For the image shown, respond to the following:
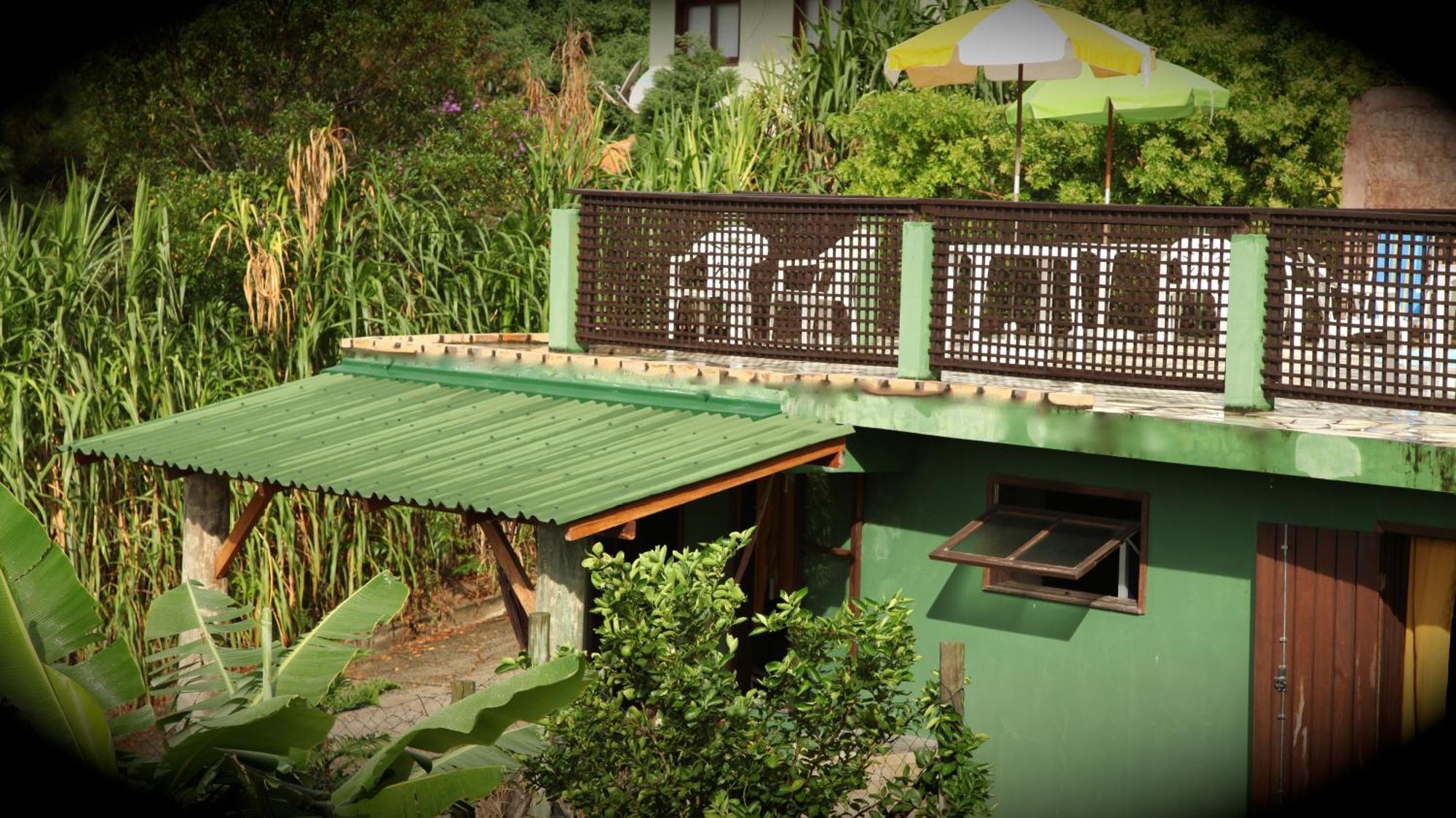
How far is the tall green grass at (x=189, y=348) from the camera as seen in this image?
13312mm

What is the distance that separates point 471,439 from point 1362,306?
5413mm

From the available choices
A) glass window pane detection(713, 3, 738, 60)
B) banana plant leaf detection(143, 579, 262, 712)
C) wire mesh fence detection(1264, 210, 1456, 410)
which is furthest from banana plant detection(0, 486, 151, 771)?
glass window pane detection(713, 3, 738, 60)

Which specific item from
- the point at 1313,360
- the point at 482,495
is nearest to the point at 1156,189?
the point at 1313,360

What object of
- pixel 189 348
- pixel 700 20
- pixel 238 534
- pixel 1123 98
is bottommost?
pixel 238 534

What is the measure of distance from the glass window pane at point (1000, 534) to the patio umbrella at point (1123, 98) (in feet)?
15.9

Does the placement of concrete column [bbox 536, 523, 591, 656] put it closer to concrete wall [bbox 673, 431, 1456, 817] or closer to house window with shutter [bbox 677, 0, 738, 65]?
concrete wall [bbox 673, 431, 1456, 817]

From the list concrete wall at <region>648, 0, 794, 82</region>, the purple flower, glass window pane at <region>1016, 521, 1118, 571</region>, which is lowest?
glass window pane at <region>1016, 521, 1118, 571</region>

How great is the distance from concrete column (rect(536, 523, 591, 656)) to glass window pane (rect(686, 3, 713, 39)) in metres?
22.1

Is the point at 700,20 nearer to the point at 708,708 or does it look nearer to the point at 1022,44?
the point at 1022,44

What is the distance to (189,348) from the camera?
14.2 meters

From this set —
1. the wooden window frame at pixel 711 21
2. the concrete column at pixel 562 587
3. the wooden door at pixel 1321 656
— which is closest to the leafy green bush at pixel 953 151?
the wooden door at pixel 1321 656

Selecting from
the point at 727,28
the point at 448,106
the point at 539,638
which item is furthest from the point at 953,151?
the point at 727,28

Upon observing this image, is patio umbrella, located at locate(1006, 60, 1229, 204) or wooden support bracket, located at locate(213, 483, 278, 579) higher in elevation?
patio umbrella, located at locate(1006, 60, 1229, 204)

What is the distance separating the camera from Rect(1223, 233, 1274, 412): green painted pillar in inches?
356
